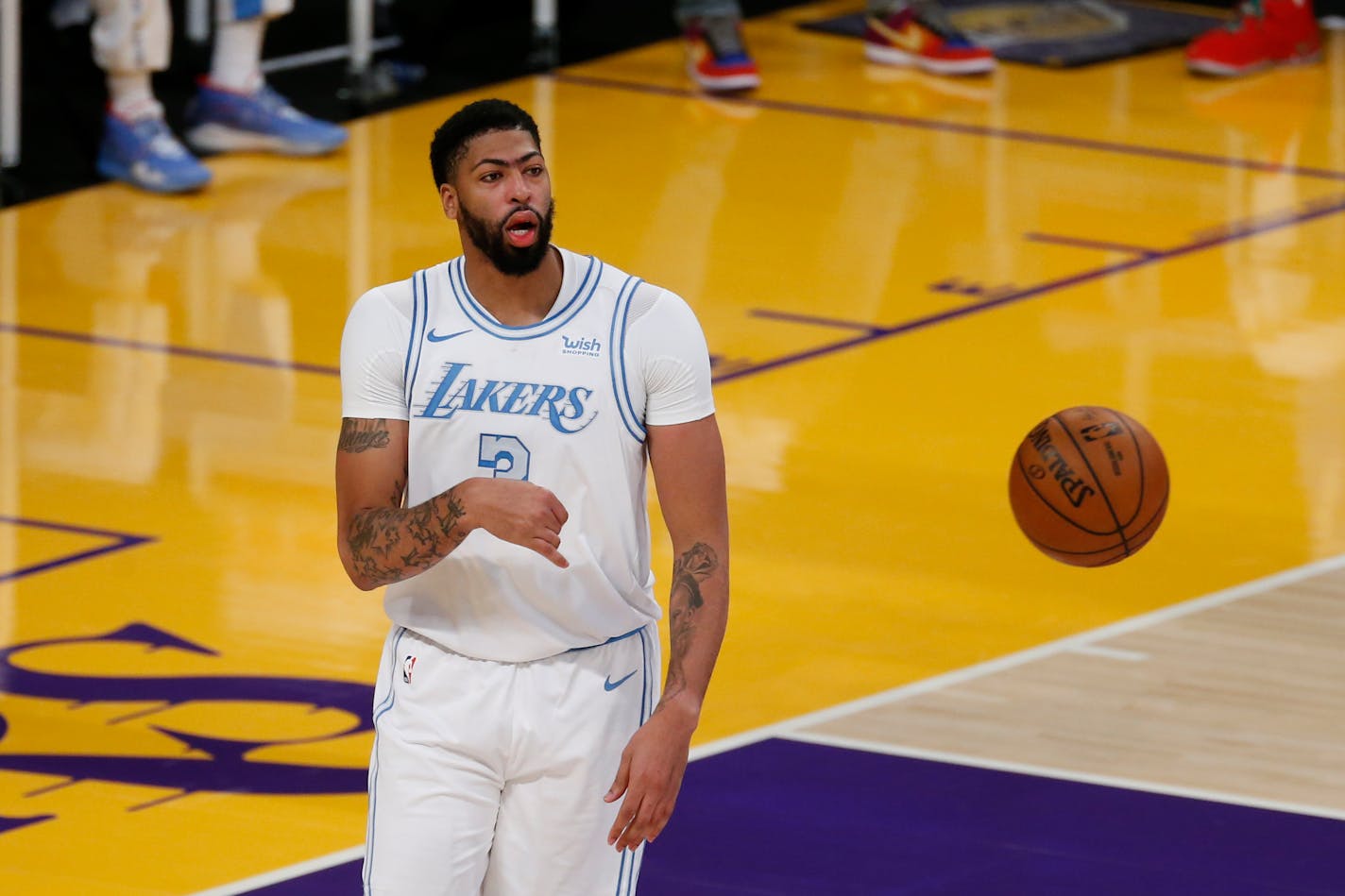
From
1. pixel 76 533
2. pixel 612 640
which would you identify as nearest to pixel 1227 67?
pixel 76 533

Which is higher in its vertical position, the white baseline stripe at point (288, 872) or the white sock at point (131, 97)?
the white sock at point (131, 97)

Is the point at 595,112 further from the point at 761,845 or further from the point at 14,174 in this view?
the point at 761,845

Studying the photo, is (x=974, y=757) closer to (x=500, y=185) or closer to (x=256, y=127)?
(x=500, y=185)

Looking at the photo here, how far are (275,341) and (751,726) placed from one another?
3192 mm

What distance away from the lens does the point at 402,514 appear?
3549 millimetres

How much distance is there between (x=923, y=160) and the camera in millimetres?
10992

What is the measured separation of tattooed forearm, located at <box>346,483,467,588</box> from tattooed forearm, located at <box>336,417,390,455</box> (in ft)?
0.29

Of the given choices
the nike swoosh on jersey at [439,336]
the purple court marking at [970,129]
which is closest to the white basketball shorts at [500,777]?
the nike swoosh on jersey at [439,336]

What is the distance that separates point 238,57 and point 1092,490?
6021 millimetres

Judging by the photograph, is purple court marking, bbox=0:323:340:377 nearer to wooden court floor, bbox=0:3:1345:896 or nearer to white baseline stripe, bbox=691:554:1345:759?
wooden court floor, bbox=0:3:1345:896

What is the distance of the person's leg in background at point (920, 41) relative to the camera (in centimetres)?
1262

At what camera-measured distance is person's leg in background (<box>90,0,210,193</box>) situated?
32.7 feet

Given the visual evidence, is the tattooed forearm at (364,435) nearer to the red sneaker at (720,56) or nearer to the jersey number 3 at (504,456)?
the jersey number 3 at (504,456)

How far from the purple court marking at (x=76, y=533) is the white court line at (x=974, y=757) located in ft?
5.90
